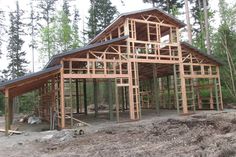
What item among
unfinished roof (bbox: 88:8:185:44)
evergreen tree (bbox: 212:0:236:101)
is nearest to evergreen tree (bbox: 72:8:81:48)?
unfinished roof (bbox: 88:8:185:44)

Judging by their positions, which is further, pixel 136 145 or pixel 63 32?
pixel 63 32

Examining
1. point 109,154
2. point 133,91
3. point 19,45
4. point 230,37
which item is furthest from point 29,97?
point 109,154

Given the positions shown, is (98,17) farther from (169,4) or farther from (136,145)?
(136,145)

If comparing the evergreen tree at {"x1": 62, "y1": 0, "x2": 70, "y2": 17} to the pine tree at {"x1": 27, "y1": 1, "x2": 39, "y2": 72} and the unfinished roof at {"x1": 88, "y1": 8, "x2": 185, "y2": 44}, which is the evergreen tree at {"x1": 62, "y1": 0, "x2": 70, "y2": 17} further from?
the unfinished roof at {"x1": 88, "y1": 8, "x2": 185, "y2": 44}

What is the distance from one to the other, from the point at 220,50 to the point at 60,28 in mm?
19335

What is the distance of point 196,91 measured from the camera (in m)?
19.6

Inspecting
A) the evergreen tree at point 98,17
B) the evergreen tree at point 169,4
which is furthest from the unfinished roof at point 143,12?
the evergreen tree at point 98,17

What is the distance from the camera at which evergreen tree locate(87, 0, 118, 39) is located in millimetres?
32156

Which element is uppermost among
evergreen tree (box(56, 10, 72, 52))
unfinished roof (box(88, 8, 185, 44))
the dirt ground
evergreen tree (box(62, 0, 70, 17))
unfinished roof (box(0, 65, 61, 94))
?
evergreen tree (box(62, 0, 70, 17))

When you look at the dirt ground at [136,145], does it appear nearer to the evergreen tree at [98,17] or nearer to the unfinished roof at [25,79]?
the unfinished roof at [25,79]

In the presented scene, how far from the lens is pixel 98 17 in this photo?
3241cm

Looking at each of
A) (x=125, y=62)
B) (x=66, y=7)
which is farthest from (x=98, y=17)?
(x=125, y=62)

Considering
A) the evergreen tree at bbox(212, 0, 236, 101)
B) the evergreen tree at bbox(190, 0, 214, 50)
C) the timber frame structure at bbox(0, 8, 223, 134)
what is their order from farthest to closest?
1. the evergreen tree at bbox(190, 0, 214, 50)
2. the evergreen tree at bbox(212, 0, 236, 101)
3. the timber frame structure at bbox(0, 8, 223, 134)

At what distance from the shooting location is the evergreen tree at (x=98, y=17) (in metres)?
32.2
